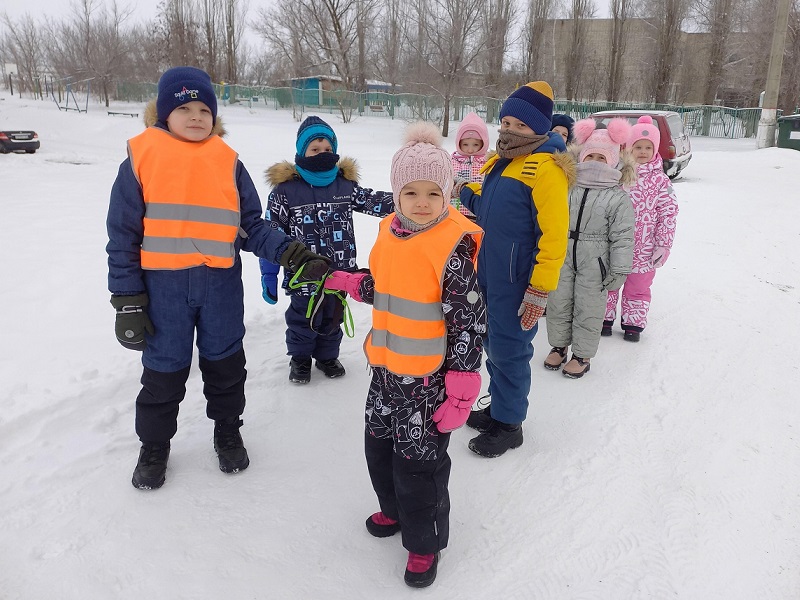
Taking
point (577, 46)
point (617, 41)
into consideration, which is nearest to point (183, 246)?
point (577, 46)

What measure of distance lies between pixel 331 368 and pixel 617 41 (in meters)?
36.4

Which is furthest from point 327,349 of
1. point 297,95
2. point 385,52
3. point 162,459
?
point 385,52

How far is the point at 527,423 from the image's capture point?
3.42m

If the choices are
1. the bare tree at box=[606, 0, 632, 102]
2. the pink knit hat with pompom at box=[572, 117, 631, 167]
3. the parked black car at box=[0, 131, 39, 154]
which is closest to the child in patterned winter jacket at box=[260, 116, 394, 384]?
the pink knit hat with pompom at box=[572, 117, 631, 167]

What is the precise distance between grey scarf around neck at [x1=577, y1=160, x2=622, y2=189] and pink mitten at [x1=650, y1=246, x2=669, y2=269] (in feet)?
3.20

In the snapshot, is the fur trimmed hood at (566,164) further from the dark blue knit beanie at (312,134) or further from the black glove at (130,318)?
the black glove at (130,318)

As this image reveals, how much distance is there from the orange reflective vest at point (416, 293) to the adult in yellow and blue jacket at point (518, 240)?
771mm

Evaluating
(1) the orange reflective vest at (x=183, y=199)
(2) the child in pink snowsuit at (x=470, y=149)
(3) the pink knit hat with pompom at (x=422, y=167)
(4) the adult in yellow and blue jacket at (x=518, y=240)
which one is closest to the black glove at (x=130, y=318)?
(1) the orange reflective vest at (x=183, y=199)

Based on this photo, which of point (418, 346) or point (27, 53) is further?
point (27, 53)

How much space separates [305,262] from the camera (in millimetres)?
2648

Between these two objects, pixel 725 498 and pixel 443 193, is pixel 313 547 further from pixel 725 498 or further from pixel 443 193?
pixel 725 498

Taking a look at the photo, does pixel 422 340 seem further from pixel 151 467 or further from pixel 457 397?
pixel 151 467

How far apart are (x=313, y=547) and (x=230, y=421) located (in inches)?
33.2

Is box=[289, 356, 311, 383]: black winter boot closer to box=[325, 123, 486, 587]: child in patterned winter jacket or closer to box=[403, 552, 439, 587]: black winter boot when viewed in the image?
box=[325, 123, 486, 587]: child in patterned winter jacket
